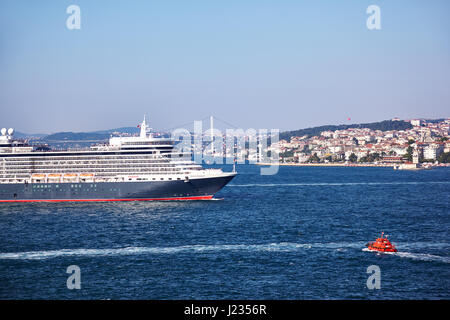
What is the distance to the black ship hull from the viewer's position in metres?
37.8

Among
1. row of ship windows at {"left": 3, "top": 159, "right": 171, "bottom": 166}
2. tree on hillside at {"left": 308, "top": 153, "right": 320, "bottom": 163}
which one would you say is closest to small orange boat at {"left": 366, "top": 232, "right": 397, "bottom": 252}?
row of ship windows at {"left": 3, "top": 159, "right": 171, "bottom": 166}

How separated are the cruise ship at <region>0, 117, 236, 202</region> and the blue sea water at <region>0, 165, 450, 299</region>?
2864 mm

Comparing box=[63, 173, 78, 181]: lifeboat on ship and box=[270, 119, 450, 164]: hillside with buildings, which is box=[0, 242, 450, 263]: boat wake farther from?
→ box=[270, 119, 450, 164]: hillside with buildings

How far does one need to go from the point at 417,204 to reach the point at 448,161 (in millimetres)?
93070

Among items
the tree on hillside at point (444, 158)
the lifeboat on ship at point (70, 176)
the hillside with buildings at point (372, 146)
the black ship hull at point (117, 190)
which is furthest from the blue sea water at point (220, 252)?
the hillside with buildings at point (372, 146)

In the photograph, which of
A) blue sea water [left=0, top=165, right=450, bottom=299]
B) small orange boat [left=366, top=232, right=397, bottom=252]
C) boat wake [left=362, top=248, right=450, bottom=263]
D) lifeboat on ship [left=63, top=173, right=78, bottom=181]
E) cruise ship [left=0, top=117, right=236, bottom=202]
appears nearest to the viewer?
blue sea water [left=0, top=165, right=450, bottom=299]

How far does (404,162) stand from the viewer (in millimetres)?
119562

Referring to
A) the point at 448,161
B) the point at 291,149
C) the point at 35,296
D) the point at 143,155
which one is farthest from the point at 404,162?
the point at 35,296

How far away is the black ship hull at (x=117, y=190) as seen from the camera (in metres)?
37.8

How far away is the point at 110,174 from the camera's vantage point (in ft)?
132

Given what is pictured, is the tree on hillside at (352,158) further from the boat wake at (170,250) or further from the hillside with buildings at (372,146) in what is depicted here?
the boat wake at (170,250)

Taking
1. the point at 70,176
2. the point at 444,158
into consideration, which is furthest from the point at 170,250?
the point at 444,158

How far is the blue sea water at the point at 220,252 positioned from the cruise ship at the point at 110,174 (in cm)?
286
